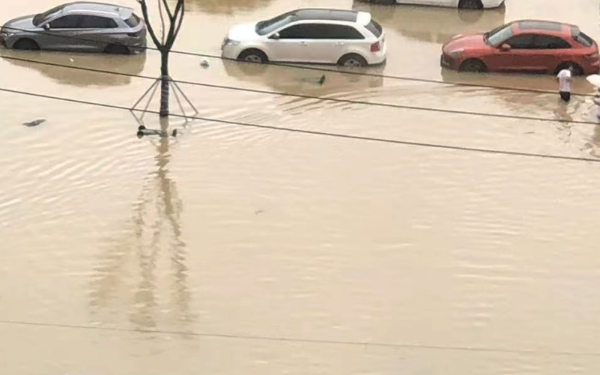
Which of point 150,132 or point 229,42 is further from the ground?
point 229,42

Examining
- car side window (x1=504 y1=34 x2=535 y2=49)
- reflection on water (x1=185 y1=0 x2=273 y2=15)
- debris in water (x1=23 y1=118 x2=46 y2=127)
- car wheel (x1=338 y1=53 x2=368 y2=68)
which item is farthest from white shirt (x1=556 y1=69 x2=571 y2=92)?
debris in water (x1=23 y1=118 x2=46 y2=127)

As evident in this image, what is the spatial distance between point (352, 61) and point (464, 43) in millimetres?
2647

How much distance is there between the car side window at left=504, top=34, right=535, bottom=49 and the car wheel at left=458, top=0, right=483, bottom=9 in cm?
436

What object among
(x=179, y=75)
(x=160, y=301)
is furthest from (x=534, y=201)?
(x=179, y=75)

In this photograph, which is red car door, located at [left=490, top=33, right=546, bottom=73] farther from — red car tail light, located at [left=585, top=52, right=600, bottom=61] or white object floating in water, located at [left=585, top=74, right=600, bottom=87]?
white object floating in water, located at [left=585, top=74, right=600, bottom=87]

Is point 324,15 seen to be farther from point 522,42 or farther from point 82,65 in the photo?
point 82,65

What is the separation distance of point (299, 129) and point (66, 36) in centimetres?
672

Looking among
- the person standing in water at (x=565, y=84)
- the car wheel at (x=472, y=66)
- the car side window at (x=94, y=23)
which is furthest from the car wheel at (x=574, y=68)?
the car side window at (x=94, y=23)

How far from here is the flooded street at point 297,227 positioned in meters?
14.3

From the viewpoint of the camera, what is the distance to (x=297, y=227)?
17172 mm

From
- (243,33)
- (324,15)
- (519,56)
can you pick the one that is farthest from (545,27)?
(243,33)

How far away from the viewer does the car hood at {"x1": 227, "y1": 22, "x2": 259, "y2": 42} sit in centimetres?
2336

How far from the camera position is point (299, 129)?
66.8ft

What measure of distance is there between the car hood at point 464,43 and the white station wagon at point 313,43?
5.08ft
